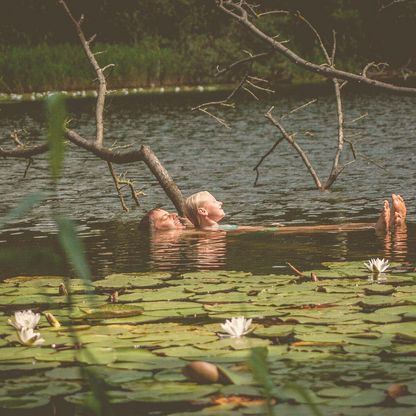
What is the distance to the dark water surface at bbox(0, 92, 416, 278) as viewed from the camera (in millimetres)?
8695

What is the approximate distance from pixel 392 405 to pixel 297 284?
8.95ft

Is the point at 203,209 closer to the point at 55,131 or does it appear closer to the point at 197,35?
the point at 55,131

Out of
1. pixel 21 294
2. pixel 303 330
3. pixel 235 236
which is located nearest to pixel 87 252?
A: pixel 235 236

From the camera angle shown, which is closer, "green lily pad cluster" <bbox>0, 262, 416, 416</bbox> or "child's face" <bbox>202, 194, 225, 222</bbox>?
"green lily pad cluster" <bbox>0, 262, 416, 416</bbox>

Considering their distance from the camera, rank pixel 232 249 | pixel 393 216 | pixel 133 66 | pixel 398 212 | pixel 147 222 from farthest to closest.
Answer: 1. pixel 133 66
2. pixel 147 222
3. pixel 393 216
4. pixel 398 212
5. pixel 232 249

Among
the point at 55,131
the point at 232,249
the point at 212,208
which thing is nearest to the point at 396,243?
the point at 232,249

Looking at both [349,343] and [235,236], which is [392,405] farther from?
[235,236]

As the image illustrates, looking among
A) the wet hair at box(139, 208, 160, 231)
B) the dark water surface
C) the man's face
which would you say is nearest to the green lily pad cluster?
the dark water surface

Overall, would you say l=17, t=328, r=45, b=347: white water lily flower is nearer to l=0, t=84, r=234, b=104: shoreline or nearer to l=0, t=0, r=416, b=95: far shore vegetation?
l=0, t=84, r=234, b=104: shoreline

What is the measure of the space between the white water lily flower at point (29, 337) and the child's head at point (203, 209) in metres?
5.19

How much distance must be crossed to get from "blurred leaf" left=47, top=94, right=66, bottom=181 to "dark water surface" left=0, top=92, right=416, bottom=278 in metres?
0.18

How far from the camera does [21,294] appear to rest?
6.75 meters

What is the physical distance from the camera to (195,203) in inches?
405

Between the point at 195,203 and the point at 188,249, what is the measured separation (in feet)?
3.48
